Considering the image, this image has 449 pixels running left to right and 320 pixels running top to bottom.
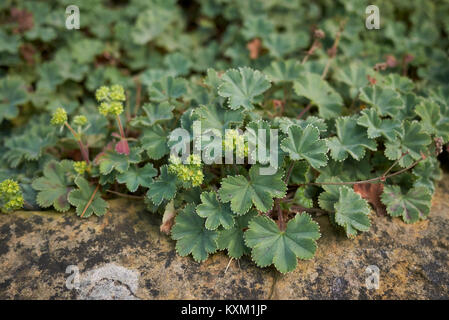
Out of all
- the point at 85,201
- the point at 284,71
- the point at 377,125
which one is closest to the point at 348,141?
the point at 377,125

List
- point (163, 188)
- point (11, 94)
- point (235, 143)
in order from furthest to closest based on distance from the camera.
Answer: point (11, 94), point (163, 188), point (235, 143)

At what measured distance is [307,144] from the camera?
2.35 meters

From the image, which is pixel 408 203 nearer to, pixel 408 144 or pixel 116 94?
pixel 408 144

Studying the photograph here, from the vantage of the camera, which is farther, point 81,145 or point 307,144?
point 81,145

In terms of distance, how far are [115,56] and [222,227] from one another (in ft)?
7.92

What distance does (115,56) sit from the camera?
13.2ft

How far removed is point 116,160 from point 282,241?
1.16 meters

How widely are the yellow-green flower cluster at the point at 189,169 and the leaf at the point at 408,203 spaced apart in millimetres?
1172

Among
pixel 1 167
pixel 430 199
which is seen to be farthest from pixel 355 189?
pixel 1 167

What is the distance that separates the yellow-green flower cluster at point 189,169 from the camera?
7.48ft

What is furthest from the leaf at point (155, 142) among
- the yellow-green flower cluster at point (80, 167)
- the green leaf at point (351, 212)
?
the green leaf at point (351, 212)

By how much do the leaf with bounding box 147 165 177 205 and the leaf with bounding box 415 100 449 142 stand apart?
172 centimetres

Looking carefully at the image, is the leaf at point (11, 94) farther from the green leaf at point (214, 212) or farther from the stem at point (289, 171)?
the stem at point (289, 171)

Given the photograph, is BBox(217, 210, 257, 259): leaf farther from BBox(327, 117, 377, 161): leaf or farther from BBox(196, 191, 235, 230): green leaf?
BBox(327, 117, 377, 161): leaf
